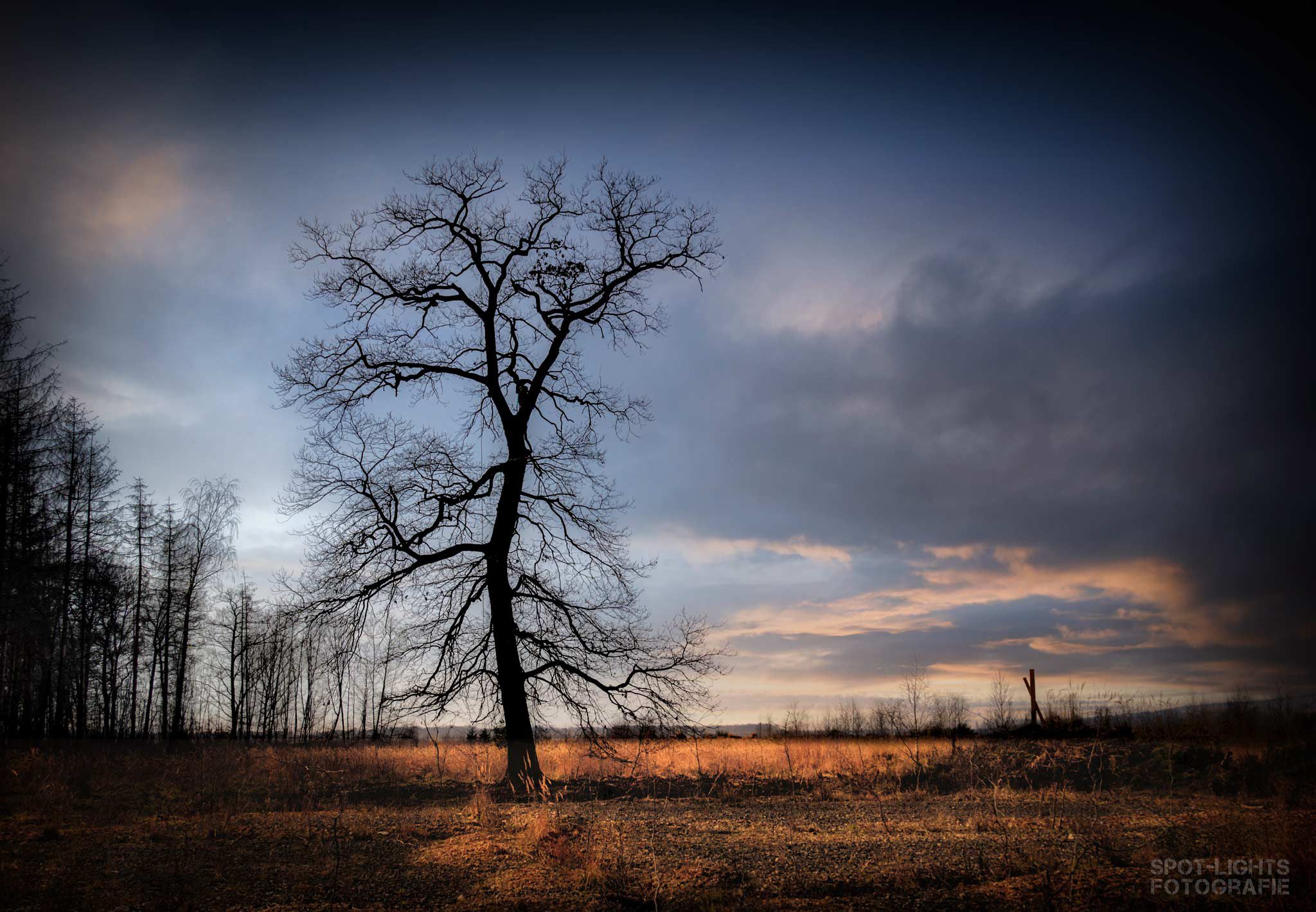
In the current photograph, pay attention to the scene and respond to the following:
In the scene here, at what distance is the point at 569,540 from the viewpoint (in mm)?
15609

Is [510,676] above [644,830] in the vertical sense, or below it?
above

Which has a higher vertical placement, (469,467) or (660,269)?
(660,269)

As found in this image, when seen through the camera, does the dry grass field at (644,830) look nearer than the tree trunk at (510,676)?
Yes

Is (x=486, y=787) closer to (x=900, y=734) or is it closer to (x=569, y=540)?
(x=569, y=540)

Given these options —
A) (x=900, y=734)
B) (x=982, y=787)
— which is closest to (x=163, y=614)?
(x=900, y=734)

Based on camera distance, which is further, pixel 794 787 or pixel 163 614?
pixel 163 614

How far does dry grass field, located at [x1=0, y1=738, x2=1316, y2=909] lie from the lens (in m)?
7.09

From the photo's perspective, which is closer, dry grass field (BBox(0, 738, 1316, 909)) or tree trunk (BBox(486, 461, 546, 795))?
dry grass field (BBox(0, 738, 1316, 909))

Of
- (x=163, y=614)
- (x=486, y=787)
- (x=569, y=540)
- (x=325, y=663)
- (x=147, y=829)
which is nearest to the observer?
(x=147, y=829)

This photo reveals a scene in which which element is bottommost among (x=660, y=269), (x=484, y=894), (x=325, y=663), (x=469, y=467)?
(x=484, y=894)

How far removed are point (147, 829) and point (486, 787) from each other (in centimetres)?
584

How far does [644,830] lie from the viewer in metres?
9.98

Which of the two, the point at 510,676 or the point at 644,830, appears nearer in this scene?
the point at 644,830

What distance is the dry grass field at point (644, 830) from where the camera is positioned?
7.09 meters
